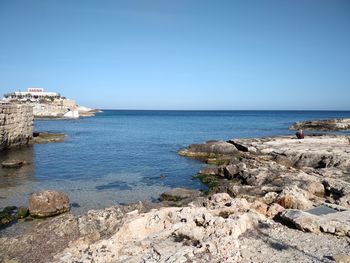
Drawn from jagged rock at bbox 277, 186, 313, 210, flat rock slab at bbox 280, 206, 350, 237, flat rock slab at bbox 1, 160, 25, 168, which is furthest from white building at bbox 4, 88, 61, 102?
flat rock slab at bbox 280, 206, 350, 237

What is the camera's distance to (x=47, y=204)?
18.9m

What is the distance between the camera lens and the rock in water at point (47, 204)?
18547 millimetres

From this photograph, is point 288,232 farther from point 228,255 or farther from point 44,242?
point 44,242

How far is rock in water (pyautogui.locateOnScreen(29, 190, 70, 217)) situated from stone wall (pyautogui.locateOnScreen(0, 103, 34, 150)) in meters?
25.3

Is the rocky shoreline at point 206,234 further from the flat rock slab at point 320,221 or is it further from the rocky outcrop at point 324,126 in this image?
the rocky outcrop at point 324,126

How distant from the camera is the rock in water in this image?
1855 cm

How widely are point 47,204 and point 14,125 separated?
98.7 feet

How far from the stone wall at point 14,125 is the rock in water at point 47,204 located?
25.3 meters

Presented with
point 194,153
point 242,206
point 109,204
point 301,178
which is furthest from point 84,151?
point 242,206

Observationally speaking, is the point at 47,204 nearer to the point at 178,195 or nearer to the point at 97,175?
the point at 178,195

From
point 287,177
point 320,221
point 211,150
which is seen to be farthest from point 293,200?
point 211,150

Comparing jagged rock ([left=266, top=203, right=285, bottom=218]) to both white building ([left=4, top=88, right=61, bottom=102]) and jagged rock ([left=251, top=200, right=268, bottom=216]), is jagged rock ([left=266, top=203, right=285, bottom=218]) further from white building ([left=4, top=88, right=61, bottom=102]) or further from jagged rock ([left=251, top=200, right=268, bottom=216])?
white building ([left=4, top=88, right=61, bottom=102])

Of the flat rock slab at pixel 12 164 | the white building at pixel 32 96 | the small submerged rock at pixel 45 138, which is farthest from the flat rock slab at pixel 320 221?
the white building at pixel 32 96

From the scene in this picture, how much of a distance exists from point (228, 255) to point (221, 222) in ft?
6.74
